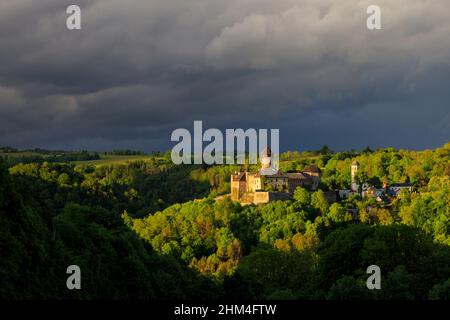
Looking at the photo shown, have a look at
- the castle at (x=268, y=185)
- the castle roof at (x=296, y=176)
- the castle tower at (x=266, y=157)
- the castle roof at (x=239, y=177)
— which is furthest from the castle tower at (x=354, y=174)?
the castle roof at (x=239, y=177)

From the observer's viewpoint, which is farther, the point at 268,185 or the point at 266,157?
the point at 266,157

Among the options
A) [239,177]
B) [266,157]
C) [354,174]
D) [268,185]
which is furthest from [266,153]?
[268,185]

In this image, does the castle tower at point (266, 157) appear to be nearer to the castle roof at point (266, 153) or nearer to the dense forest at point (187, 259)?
the castle roof at point (266, 153)

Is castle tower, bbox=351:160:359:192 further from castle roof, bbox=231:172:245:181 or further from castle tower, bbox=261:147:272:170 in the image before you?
castle roof, bbox=231:172:245:181

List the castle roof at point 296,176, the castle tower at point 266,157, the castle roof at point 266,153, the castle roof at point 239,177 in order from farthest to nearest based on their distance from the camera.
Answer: the castle roof at point 266,153 < the castle tower at point 266,157 < the castle roof at point 239,177 < the castle roof at point 296,176

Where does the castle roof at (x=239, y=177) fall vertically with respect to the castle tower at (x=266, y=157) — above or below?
below

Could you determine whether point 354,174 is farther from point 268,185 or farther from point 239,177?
point 268,185
